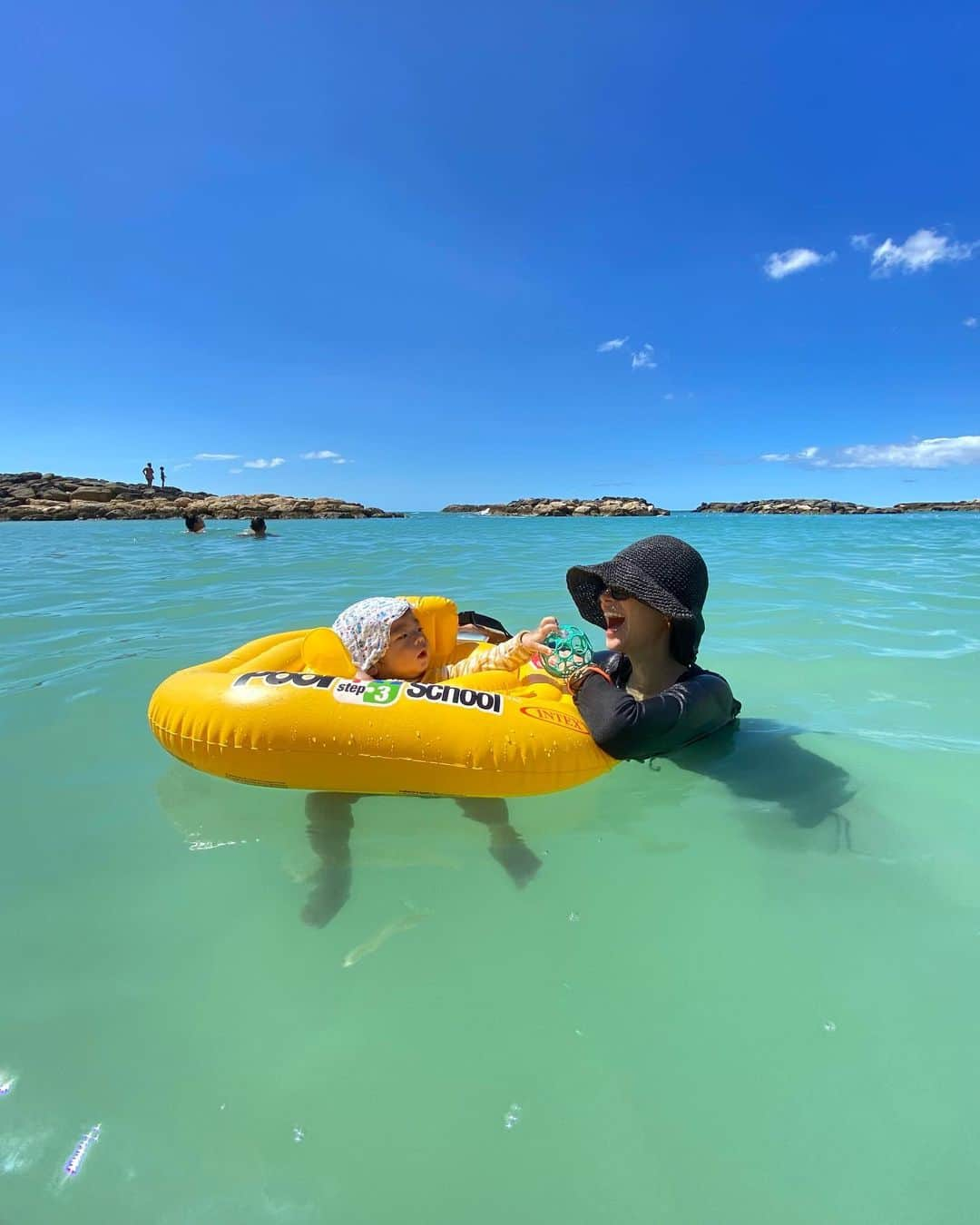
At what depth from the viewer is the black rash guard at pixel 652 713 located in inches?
99.7

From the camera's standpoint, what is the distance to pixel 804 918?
2062 mm

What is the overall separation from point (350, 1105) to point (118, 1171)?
1.62 feet

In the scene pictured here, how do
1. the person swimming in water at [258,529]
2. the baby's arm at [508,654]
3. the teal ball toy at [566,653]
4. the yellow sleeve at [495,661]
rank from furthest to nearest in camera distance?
the person swimming in water at [258,529] → the yellow sleeve at [495,661] → the baby's arm at [508,654] → the teal ball toy at [566,653]

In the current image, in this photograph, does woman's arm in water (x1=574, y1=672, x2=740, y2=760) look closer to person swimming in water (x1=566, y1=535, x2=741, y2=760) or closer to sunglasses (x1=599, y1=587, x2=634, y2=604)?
person swimming in water (x1=566, y1=535, x2=741, y2=760)

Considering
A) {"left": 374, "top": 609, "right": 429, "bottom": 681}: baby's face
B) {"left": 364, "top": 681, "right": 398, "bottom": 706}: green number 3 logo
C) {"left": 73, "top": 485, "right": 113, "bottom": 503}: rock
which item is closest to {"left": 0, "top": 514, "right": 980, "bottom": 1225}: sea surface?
{"left": 364, "top": 681, "right": 398, "bottom": 706}: green number 3 logo

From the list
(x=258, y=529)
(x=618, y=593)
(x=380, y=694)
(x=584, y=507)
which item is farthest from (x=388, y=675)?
(x=584, y=507)

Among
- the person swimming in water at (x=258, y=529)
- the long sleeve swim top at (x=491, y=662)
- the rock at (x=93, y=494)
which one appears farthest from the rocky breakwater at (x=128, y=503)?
the long sleeve swim top at (x=491, y=662)

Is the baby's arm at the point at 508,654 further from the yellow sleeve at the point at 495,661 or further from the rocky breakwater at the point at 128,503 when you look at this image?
the rocky breakwater at the point at 128,503

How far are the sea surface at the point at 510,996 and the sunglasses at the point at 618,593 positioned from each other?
0.86 m

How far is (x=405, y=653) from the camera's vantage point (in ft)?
10.5

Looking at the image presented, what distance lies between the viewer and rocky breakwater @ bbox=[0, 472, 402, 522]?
3647 cm

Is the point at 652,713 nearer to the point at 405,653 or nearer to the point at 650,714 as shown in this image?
the point at 650,714

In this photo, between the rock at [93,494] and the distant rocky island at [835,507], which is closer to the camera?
the rock at [93,494]

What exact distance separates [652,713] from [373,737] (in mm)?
1135
